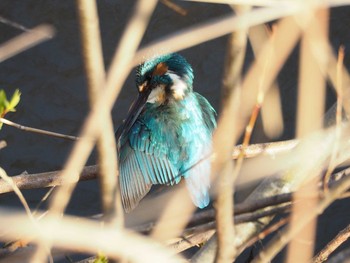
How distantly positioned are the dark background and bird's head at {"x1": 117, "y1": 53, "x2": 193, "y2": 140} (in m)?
A: 1.06

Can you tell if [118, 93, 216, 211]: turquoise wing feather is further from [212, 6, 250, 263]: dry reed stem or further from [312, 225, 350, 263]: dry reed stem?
→ [212, 6, 250, 263]: dry reed stem

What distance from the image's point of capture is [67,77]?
156 inches

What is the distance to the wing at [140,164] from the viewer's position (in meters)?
2.65

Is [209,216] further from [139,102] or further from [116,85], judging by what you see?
[139,102]

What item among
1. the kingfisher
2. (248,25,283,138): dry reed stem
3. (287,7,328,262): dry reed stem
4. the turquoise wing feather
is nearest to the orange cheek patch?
the kingfisher

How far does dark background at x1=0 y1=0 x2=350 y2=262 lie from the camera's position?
12.7 feet

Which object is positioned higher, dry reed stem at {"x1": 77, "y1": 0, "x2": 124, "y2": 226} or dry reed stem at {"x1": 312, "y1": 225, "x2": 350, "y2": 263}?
Answer: dry reed stem at {"x1": 77, "y1": 0, "x2": 124, "y2": 226}

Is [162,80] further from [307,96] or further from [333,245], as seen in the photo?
[307,96]

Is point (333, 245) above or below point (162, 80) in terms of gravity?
below

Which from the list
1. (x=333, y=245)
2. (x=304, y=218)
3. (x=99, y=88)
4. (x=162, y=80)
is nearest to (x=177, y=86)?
(x=162, y=80)

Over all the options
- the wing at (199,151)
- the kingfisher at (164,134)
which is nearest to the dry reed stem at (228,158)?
the wing at (199,151)

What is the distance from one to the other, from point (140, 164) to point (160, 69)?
36cm

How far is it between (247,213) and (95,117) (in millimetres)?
433

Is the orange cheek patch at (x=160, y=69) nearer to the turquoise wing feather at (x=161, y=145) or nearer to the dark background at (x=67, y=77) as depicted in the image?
the turquoise wing feather at (x=161, y=145)
